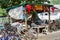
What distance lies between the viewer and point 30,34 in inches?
480

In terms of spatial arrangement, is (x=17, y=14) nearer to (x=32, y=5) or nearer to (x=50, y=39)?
(x=32, y=5)

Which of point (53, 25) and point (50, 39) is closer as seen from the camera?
point (50, 39)

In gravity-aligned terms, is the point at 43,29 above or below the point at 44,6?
below

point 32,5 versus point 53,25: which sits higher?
point 32,5

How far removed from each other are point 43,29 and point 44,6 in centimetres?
210

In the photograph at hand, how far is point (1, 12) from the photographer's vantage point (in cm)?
3011

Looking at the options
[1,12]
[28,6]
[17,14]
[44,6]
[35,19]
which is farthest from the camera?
[1,12]

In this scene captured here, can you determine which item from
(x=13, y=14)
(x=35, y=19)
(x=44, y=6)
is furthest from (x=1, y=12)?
(x=13, y=14)

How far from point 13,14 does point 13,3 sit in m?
4.04

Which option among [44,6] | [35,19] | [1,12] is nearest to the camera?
[44,6]

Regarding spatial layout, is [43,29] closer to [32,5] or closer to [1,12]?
[32,5]

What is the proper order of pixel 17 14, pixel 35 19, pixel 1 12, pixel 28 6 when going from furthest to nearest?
pixel 1 12, pixel 35 19, pixel 28 6, pixel 17 14

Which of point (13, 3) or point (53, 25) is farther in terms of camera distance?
point (53, 25)

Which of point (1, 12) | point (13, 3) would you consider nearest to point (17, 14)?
point (13, 3)
